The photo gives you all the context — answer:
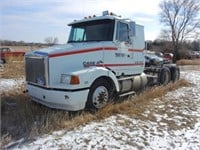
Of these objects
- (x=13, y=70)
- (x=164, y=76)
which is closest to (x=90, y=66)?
(x=164, y=76)

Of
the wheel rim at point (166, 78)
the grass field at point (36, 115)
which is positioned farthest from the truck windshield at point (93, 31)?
the wheel rim at point (166, 78)

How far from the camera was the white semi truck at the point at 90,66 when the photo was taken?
20.2ft

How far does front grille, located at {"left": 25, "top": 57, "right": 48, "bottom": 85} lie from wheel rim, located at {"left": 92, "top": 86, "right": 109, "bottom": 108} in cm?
136

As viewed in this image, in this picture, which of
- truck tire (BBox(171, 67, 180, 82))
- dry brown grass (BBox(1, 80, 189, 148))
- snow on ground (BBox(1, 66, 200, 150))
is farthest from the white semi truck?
truck tire (BBox(171, 67, 180, 82))

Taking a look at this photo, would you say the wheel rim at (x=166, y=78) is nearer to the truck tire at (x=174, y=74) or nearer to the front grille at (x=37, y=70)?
the truck tire at (x=174, y=74)

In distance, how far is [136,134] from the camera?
5.47m

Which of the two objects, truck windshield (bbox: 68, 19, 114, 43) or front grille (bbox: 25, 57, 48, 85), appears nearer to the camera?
front grille (bbox: 25, 57, 48, 85)

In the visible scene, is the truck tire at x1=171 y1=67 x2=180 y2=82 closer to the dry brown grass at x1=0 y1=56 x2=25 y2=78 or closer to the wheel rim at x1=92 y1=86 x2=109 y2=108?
the wheel rim at x1=92 y1=86 x2=109 y2=108

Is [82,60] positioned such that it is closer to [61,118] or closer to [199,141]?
[61,118]

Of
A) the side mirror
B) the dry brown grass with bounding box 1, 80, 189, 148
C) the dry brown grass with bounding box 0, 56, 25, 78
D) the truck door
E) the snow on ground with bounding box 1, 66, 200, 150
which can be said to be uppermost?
the side mirror

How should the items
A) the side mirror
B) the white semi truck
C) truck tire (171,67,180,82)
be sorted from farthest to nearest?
truck tire (171,67,180,82)
the side mirror
the white semi truck

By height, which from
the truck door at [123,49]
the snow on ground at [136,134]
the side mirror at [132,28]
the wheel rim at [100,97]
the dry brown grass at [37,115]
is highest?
the side mirror at [132,28]

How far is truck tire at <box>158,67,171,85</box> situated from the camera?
1189 cm

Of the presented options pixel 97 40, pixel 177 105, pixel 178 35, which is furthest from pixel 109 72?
pixel 178 35
